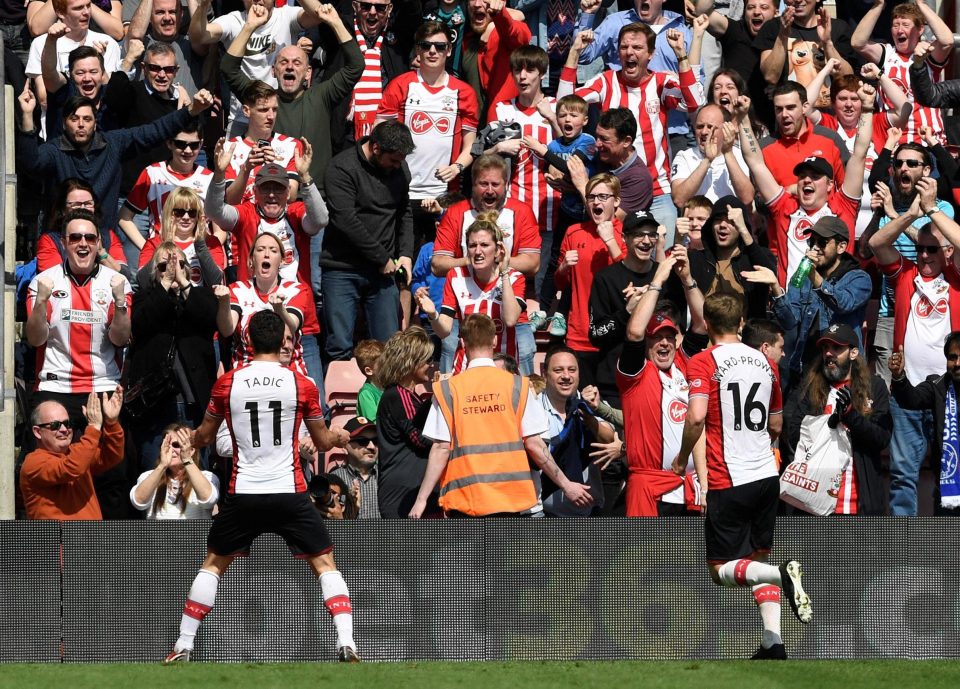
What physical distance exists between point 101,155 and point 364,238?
2077 mm

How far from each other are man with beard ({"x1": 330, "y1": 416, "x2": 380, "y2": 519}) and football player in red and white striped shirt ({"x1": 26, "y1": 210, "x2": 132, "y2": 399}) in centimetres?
180

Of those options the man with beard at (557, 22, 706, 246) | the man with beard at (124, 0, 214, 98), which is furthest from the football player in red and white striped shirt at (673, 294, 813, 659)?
the man with beard at (124, 0, 214, 98)

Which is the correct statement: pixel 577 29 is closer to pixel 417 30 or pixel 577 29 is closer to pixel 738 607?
pixel 417 30

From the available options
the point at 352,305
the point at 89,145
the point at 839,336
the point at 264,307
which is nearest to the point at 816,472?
the point at 839,336

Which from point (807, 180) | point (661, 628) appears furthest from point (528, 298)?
point (661, 628)

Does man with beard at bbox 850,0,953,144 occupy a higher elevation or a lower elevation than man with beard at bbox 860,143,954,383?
higher

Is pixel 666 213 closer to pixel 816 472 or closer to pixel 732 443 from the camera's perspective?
pixel 816 472

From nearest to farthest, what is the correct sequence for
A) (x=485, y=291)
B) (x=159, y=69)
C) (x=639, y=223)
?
(x=639, y=223), (x=485, y=291), (x=159, y=69)

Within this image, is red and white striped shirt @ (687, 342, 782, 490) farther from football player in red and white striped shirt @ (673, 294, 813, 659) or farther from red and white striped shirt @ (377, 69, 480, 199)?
red and white striped shirt @ (377, 69, 480, 199)

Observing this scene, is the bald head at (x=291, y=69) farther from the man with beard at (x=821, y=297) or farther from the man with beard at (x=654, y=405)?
the man with beard at (x=821, y=297)

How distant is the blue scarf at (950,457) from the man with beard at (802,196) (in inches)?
68.7

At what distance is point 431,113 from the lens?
13141 mm

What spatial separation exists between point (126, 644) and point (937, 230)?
647 centimetres

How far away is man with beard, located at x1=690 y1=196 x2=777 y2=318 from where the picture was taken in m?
11.7
